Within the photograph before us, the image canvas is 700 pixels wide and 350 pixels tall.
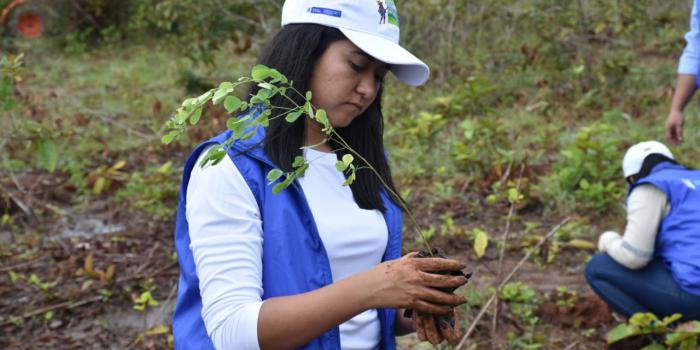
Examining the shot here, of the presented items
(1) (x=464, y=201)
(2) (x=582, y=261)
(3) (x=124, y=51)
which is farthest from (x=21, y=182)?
(3) (x=124, y=51)

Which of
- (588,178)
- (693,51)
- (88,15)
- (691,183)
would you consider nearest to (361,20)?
(691,183)

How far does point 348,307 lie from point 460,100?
5587mm

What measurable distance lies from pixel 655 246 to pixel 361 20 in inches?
91.7

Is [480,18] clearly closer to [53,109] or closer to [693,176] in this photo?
[53,109]

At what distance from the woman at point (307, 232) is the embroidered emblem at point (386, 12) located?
0.07 ft

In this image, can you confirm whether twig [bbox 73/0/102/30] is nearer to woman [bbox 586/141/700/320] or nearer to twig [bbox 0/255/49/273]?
twig [bbox 0/255/49/273]

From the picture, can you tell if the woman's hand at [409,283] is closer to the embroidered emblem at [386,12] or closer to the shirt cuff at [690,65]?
the embroidered emblem at [386,12]

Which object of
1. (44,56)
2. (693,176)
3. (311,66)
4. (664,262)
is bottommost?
(44,56)

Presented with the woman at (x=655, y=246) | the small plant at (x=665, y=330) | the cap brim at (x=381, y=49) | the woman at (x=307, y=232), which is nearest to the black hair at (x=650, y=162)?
the woman at (x=655, y=246)

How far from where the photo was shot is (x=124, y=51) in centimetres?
1208

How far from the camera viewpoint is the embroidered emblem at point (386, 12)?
1785 mm

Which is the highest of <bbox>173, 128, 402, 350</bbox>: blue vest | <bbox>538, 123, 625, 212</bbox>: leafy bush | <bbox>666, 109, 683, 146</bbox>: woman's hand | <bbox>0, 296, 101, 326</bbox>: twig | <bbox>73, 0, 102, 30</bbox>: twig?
<bbox>173, 128, 402, 350</bbox>: blue vest

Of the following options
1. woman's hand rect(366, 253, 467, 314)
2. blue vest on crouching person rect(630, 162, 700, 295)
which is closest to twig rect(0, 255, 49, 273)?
blue vest on crouching person rect(630, 162, 700, 295)

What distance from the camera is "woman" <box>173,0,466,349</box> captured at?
1.51 meters
